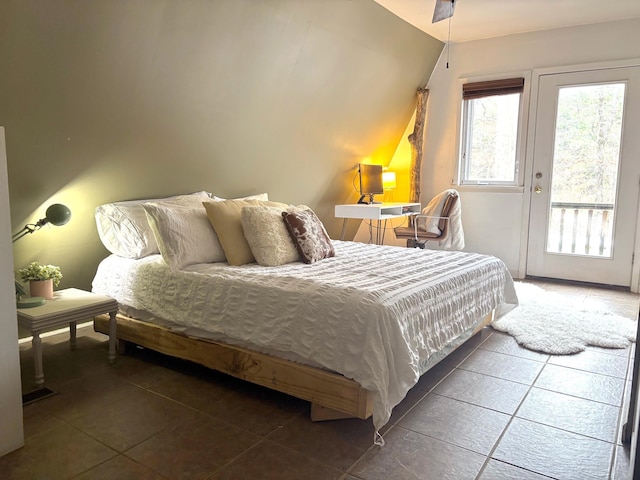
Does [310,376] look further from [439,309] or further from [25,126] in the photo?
[25,126]

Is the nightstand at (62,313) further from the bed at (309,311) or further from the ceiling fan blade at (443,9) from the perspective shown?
the ceiling fan blade at (443,9)

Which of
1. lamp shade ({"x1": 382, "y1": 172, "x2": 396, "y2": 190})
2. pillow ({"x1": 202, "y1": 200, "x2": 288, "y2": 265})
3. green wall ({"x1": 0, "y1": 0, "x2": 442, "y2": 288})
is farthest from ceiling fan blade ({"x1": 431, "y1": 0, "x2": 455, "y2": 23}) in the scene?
pillow ({"x1": 202, "y1": 200, "x2": 288, "y2": 265})

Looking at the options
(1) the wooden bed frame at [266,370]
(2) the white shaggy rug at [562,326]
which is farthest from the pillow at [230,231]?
(2) the white shaggy rug at [562,326]

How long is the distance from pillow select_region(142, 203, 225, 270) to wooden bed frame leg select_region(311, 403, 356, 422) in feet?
3.78

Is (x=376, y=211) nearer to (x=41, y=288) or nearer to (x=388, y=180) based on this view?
(x=388, y=180)

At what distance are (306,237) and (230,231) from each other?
1.52 feet

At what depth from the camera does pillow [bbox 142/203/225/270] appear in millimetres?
2770

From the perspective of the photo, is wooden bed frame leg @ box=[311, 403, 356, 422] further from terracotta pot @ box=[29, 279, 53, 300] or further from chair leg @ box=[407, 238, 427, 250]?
chair leg @ box=[407, 238, 427, 250]

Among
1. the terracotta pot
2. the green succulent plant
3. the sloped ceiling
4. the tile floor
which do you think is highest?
the sloped ceiling

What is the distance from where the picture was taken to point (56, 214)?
267cm

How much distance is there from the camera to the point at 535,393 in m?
2.46

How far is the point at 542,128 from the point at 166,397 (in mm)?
4425

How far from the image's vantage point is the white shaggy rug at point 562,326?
3146 millimetres

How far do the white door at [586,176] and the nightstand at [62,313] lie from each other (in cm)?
421
